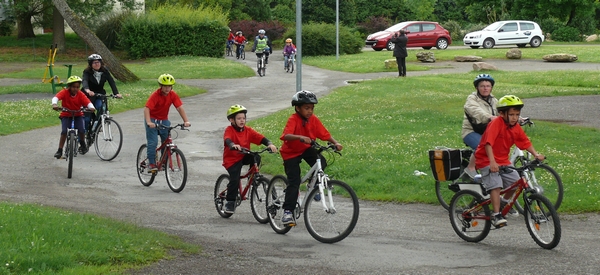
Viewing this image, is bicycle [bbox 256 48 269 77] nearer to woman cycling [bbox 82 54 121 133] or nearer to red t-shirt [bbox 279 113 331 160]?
woman cycling [bbox 82 54 121 133]

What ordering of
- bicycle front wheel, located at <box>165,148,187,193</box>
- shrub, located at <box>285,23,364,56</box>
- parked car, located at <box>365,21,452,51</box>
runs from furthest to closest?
parked car, located at <box>365,21,452,51</box> → shrub, located at <box>285,23,364,56</box> → bicycle front wheel, located at <box>165,148,187,193</box>

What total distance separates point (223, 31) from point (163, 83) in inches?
1492

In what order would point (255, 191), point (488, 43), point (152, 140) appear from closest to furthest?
1. point (255, 191)
2. point (152, 140)
3. point (488, 43)

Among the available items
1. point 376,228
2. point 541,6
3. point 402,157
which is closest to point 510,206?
point 376,228

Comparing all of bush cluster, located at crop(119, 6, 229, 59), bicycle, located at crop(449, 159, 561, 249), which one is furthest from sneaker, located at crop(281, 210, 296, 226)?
bush cluster, located at crop(119, 6, 229, 59)

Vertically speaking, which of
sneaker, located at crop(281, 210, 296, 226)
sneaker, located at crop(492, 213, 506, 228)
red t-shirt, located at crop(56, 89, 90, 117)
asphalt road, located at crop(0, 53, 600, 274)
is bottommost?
asphalt road, located at crop(0, 53, 600, 274)

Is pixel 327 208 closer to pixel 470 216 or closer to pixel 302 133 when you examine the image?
pixel 302 133

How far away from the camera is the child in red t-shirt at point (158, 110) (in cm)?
1304

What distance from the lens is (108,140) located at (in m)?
15.9

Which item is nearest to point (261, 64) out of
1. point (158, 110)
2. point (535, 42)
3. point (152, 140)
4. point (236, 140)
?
point (535, 42)

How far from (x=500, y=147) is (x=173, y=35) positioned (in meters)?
41.7

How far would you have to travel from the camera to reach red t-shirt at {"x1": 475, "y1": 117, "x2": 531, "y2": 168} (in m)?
8.98

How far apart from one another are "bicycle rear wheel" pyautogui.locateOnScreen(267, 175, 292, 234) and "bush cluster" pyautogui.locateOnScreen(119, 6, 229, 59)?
132ft

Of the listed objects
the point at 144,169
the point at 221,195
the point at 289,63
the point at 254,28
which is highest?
the point at 254,28
